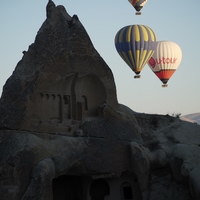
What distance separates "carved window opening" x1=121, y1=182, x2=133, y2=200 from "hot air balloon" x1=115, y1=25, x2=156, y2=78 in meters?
12.6

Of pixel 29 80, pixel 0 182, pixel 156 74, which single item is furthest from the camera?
pixel 156 74

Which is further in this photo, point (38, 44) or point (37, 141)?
point (38, 44)

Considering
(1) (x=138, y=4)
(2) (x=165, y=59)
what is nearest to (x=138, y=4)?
(1) (x=138, y=4)

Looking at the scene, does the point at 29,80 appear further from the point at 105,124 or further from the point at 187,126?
the point at 187,126

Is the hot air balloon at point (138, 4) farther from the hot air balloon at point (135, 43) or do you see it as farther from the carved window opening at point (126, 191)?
the carved window opening at point (126, 191)

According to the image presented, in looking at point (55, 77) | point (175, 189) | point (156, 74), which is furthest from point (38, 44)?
point (156, 74)

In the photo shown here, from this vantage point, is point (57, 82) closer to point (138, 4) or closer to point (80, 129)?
point (80, 129)

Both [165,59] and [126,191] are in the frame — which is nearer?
[126,191]

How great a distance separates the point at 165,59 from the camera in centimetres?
2866

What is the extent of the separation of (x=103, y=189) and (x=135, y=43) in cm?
1273

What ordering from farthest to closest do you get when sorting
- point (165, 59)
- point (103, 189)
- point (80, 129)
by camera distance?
point (165, 59) < point (103, 189) < point (80, 129)

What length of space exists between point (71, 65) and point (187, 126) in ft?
14.2

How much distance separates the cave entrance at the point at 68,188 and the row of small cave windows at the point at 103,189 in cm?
37

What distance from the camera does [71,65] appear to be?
1354 centimetres
